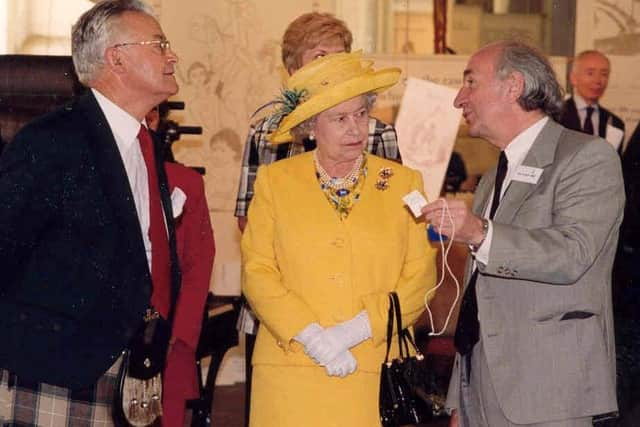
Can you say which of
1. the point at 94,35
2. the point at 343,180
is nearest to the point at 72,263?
the point at 94,35

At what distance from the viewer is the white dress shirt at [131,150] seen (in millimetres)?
3477

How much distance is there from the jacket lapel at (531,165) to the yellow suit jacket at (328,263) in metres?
0.32

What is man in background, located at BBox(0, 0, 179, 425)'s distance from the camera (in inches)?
125

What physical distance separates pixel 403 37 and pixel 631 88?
199 centimetres

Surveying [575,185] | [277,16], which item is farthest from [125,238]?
[277,16]

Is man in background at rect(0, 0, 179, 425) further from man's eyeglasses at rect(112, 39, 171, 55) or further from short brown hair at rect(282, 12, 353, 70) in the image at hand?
short brown hair at rect(282, 12, 353, 70)

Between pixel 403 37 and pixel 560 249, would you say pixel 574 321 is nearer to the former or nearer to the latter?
pixel 560 249

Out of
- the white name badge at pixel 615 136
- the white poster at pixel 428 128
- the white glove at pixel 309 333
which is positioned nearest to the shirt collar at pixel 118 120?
the white glove at pixel 309 333

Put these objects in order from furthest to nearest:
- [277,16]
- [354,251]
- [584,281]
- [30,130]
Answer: [277,16], [354,251], [584,281], [30,130]

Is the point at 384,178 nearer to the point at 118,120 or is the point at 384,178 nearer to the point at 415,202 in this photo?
the point at 415,202

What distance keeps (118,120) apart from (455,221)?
1.06 m

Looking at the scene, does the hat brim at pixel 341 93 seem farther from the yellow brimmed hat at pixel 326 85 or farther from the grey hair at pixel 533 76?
the grey hair at pixel 533 76

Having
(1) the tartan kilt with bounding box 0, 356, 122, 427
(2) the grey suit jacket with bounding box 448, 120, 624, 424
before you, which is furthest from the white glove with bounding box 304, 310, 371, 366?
(1) the tartan kilt with bounding box 0, 356, 122, 427

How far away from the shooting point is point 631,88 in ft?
32.2
